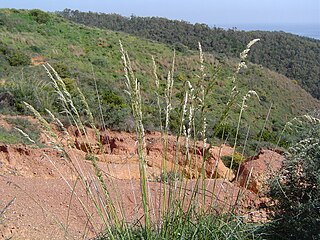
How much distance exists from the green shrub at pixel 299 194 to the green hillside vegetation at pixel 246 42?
3513 cm

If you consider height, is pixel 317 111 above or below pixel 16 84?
Answer: above

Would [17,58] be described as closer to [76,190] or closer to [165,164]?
[76,190]

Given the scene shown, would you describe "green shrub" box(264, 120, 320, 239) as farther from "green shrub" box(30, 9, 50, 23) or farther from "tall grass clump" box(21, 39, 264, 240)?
"green shrub" box(30, 9, 50, 23)

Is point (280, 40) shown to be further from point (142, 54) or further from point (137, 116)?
point (137, 116)

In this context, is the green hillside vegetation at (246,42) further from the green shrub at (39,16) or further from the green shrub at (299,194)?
the green shrub at (299,194)

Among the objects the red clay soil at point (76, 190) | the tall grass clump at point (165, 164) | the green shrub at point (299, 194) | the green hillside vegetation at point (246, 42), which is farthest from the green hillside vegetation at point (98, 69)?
the tall grass clump at point (165, 164)

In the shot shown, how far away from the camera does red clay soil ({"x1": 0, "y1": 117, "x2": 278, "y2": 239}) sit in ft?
8.66

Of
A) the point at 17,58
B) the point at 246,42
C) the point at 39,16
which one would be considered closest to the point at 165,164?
the point at 17,58

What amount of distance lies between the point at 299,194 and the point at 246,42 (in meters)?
40.4

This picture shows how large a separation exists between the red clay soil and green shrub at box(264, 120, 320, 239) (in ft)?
0.56

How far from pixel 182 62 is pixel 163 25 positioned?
16.9 m

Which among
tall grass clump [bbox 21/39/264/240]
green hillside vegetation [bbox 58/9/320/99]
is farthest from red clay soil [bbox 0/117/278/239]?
green hillside vegetation [bbox 58/9/320/99]

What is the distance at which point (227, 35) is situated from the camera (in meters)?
43.2

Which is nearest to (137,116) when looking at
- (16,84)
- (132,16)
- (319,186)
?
(319,186)
